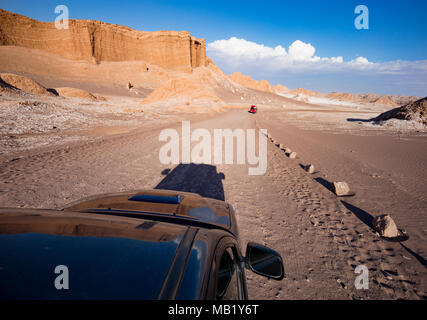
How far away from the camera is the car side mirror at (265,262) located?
1.83 metres

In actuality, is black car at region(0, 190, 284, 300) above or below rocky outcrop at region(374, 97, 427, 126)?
below

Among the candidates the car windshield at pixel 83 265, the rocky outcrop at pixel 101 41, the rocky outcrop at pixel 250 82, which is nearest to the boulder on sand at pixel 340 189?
the car windshield at pixel 83 265

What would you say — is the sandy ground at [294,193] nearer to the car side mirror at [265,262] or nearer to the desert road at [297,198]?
the desert road at [297,198]

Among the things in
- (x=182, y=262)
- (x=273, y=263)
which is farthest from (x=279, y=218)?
(x=182, y=262)

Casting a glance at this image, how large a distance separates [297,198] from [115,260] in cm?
516

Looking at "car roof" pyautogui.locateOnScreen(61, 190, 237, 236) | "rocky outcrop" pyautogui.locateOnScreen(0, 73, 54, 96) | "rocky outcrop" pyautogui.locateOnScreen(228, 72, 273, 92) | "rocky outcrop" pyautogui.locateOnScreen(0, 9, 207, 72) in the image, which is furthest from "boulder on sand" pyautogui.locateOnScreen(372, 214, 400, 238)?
"rocky outcrop" pyautogui.locateOnScreen(228, 72, 273, 92)

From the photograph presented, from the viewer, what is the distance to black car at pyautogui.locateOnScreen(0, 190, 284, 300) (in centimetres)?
95

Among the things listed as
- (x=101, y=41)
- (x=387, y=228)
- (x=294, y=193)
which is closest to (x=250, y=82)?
(x=101, y=41)

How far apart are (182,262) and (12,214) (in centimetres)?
132

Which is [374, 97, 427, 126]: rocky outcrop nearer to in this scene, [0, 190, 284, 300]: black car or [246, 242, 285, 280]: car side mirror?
[246, 242, 285, 280]: car side mirror

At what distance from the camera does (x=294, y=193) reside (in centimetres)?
580

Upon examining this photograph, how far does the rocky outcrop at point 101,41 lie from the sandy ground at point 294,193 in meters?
101

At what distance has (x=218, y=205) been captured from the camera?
2.64 metres
